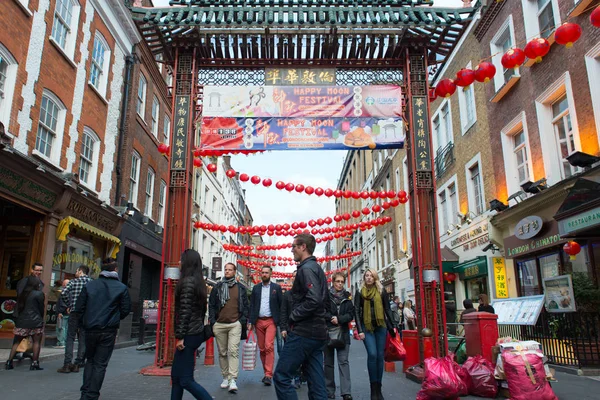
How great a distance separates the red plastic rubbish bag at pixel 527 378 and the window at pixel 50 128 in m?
11.3

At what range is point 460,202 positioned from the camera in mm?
17938

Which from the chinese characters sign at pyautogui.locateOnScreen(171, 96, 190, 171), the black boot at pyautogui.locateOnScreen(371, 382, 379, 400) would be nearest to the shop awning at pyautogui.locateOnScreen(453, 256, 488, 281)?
the black boot at pyautogui.locateOnScreen(371, 382, 379, 400)

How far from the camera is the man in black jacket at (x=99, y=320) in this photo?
519cm

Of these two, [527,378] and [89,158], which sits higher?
[89,158]

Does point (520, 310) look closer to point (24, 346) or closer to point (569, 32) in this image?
point (569, 32)

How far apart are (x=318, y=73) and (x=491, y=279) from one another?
375 inches

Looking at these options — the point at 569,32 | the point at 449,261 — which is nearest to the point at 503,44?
the point at 449,261

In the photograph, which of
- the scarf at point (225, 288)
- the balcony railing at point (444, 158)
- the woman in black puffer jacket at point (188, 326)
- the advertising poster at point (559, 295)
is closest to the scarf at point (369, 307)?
the scarf at point (225, 288)

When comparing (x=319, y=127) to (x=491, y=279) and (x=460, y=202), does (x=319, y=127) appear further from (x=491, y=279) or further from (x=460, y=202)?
(x=460, y=202)

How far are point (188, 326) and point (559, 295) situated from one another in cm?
815

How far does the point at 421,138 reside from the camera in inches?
355

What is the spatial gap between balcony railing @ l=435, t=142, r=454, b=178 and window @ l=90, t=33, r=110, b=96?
13.7 metres

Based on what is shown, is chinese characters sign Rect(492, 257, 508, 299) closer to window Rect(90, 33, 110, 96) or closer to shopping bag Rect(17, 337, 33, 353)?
shopping bag Rect(17, 337, 33, 353)

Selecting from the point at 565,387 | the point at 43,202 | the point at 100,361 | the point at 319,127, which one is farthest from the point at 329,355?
the point at 43,202
